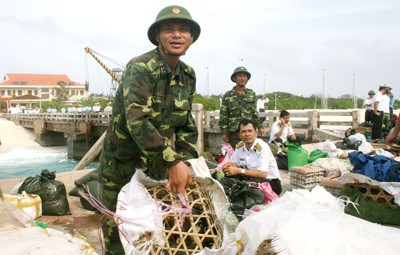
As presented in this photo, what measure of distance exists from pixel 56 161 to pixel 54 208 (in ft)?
64.6

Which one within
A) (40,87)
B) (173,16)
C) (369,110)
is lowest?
(369,110)

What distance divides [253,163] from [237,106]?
2.01 metres

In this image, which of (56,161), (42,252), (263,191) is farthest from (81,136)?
(42,252)

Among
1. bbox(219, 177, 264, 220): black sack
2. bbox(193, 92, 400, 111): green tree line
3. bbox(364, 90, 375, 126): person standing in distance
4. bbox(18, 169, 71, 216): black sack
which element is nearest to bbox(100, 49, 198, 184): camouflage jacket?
bbox(219, 177, 264, 220): black sack

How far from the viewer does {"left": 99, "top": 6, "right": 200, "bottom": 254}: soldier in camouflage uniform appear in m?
1.81

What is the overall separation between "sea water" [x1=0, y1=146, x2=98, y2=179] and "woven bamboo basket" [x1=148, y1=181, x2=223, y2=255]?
618 inches

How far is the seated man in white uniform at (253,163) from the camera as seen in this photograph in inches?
156

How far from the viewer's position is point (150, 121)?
6.67 feet

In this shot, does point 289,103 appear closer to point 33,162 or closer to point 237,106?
point 33,162

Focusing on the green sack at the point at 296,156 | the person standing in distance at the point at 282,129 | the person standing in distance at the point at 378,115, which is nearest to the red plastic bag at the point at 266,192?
the green sack at the point at 296,156

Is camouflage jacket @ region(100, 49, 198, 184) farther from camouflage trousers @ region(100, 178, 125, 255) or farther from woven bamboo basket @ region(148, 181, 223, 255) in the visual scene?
woven bamboo basket @ region(148, 181, 223, 255)

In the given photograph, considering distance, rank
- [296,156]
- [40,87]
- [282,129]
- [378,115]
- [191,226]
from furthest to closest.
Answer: [40,87]
[378,115]
[282,129]
[296,156]
[191,226]

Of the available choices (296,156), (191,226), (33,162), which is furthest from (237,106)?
(33,162)

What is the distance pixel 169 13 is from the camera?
201 centimetres
